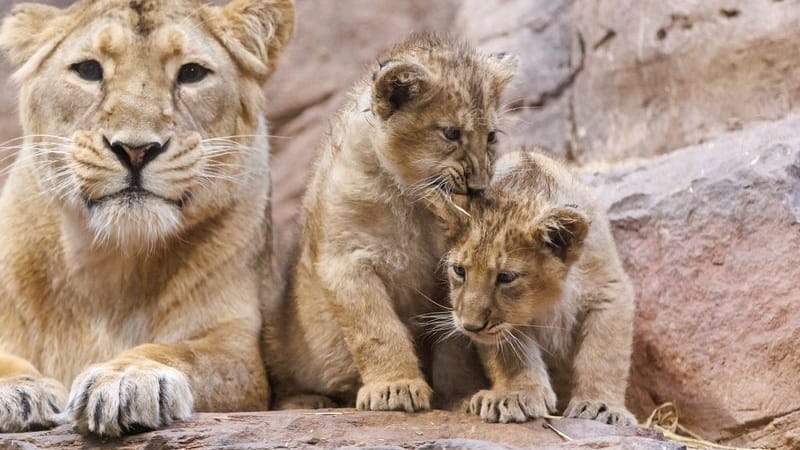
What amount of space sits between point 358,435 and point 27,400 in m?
1.10

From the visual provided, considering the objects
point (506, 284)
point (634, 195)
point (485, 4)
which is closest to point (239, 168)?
point (506, 284)

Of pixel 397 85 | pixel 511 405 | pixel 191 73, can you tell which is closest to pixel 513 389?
pixel 511 405

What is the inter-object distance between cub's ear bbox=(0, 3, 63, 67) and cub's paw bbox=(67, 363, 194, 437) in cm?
140

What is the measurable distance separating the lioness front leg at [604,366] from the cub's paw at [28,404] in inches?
67.8

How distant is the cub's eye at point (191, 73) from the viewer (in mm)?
4453

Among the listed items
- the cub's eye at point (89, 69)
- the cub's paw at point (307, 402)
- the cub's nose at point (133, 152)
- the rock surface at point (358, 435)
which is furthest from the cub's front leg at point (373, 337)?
the cub's eye at point (89, 69)

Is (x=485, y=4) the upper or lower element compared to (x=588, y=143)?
upper

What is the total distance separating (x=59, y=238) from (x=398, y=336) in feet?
4.34

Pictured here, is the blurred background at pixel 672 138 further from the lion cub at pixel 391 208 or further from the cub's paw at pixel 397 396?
the cub's paw at pixel 397 396

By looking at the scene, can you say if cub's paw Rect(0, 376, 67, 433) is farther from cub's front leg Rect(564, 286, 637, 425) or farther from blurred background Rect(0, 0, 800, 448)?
blurred background Rect(0, 0, 800, 448)

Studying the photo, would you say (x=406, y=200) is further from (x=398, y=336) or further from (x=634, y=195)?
(x=634, y=195)

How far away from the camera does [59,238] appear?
455 centimetres

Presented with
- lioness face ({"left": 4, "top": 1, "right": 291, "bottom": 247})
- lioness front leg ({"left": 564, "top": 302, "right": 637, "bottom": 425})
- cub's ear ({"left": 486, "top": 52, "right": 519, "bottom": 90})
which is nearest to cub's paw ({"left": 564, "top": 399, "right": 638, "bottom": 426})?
lioness front leg ({"left": 564, "top": 302, "right": 637, "bottom": 425})

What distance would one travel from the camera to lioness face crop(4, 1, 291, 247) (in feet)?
13.6
